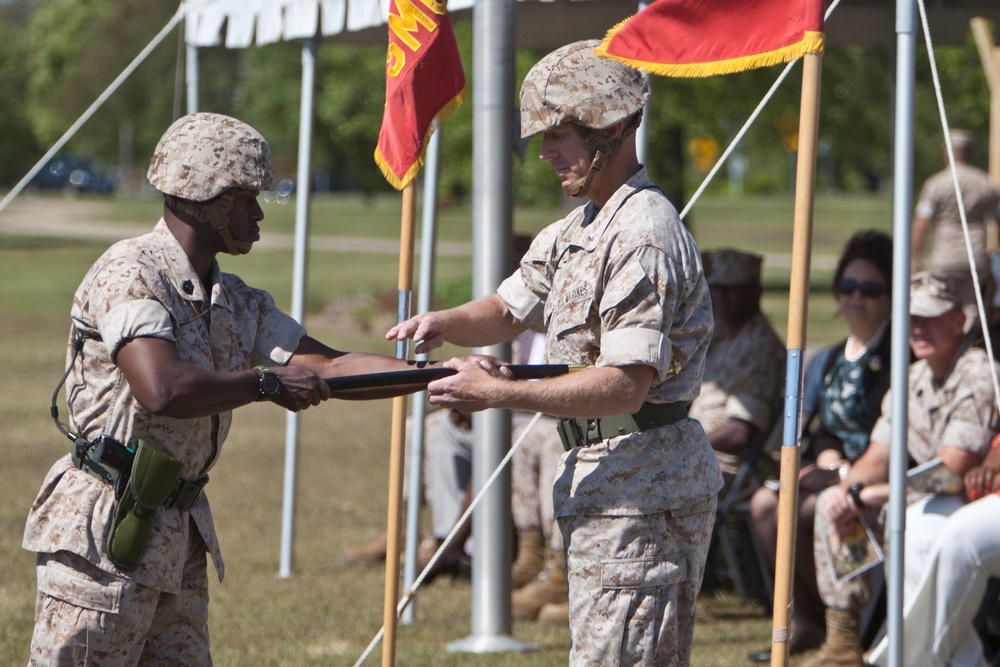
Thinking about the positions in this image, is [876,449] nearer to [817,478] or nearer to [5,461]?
[817,478]

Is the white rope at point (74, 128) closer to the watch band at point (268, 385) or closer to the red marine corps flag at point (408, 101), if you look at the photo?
the red marine corps flag at point (408, 101)

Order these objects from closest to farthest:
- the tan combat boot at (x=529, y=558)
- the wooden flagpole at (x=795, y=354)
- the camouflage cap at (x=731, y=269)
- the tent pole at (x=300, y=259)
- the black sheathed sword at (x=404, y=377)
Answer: the black sheathed sword at (x=404, y=377) < the wooden flagpole at (x=795, y=354) < the camouflage cap at (x=731, y=269) < the tan combat boot at (x=529, y=558) < the tent pole at (x=300, y=259)

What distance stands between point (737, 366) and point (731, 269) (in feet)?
1.56

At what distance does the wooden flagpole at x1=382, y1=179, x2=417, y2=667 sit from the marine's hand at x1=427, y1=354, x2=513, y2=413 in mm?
1392

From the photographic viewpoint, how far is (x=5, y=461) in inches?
446

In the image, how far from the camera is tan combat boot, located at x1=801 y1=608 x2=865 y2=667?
5.86 metres

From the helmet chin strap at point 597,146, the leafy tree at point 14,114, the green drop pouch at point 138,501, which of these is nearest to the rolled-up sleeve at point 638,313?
the helmet chin strap at point 597,146

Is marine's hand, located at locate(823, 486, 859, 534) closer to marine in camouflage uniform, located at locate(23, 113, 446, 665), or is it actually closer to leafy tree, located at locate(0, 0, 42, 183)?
marine in camouflage uniform, located at locate(23, 113, 446, 665)

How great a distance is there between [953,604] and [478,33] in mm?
2992

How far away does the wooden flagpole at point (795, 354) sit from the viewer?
153 inches

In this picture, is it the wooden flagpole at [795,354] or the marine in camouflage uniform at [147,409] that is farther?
the wooden flagpole at [795,354]

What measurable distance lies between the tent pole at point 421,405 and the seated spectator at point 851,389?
65.0 inches

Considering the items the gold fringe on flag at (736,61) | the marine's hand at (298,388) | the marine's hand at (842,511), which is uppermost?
the gold fringe on flag at (736,61)

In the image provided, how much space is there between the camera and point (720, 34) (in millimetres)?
4191
